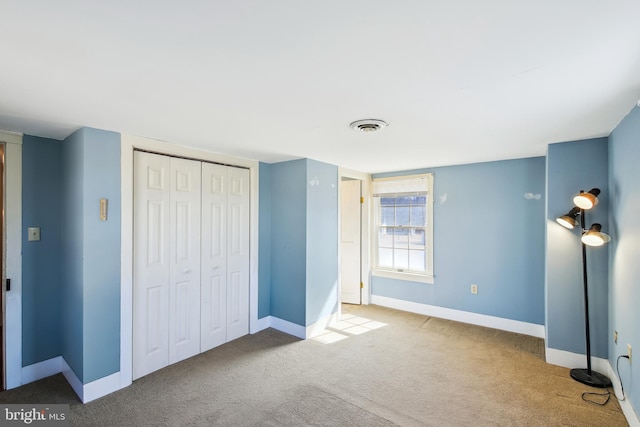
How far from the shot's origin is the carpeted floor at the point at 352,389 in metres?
2.28

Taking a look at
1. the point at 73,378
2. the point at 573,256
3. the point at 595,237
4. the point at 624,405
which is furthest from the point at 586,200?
the point at 73,378

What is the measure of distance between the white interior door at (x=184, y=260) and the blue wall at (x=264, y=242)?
2.76ft

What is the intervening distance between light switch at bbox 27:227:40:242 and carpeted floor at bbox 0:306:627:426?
4.10 ft

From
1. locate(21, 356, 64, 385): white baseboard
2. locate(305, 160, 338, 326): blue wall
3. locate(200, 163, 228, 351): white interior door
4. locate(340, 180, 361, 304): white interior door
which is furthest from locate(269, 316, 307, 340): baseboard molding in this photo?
locate(21, 356, 64, 385): white baseboard

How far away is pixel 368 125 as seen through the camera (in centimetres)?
238

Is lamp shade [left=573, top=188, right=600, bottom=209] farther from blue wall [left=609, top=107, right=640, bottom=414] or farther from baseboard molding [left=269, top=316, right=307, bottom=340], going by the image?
baseboard molding [left=269, top=316, right=307, bottom=340]

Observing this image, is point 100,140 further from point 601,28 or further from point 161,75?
point 601,28

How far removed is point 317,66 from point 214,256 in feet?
8.52

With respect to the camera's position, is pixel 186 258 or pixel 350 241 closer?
pixel 186 258

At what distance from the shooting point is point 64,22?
3.80 feet

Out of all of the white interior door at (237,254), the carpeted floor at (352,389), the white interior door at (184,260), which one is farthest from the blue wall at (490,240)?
the white interior door at (184,260)

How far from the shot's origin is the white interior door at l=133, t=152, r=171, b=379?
2.84 metres

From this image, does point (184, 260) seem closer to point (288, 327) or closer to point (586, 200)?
point (288, 327)

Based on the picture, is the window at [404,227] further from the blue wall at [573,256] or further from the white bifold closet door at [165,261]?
the white bifold closet door at [165,261]
